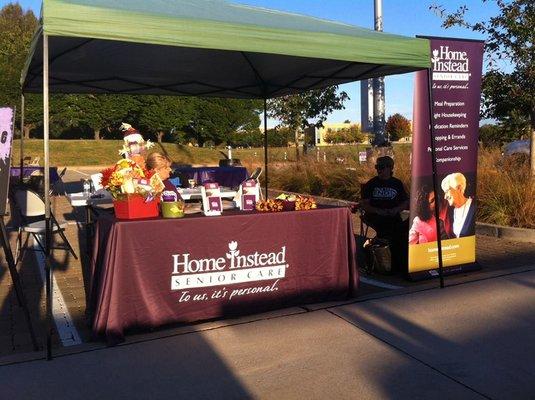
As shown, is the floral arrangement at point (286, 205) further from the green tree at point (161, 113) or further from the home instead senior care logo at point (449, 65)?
the green tree at point (161, 113)

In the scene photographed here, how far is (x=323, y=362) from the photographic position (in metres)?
A: 3.93

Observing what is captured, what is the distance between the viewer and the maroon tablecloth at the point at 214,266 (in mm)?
4230

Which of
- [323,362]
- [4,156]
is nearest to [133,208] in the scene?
[4,156]

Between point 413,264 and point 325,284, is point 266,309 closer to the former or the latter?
point 325,284

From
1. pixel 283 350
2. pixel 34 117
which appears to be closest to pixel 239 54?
pixel 283 350

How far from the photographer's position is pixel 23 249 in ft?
23.6

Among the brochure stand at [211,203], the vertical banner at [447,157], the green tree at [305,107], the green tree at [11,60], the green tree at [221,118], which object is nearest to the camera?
the brochure stand at [211,203]

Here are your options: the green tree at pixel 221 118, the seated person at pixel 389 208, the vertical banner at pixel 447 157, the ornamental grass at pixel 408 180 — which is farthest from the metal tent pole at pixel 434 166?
the green tree at pixel 221 118

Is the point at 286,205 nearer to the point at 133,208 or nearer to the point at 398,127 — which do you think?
the point at 133,208

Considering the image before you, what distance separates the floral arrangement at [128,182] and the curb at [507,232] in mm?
5992

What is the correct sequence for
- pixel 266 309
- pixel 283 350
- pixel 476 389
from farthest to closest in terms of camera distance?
pixel 266 309 < pixel 283 350 < pixel 476 389

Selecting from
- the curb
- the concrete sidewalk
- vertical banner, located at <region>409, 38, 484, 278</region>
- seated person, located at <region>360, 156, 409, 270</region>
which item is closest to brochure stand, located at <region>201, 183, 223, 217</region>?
the concrete sidewalk

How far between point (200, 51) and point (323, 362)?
4.30m

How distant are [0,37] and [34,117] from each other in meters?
10.3
